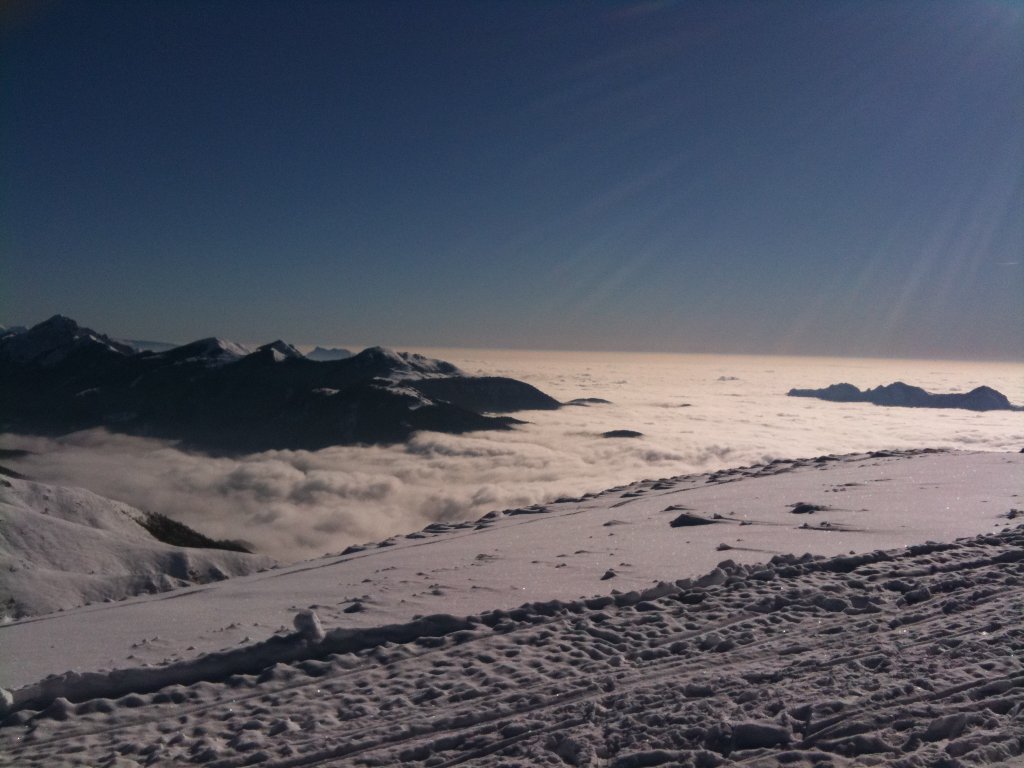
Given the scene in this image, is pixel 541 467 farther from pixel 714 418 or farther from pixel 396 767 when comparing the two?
pixel 396 767

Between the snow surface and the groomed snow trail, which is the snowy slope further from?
the groomed snow trail

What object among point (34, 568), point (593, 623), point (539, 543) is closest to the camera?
point (593, 623)

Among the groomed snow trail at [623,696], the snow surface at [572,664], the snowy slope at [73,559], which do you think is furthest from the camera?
the snowy slope at [73,559]

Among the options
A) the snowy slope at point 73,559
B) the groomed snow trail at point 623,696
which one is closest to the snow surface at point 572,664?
the groomed snow trail at point 623,696

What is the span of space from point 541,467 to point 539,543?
121778mm

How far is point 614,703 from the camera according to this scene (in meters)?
5.91

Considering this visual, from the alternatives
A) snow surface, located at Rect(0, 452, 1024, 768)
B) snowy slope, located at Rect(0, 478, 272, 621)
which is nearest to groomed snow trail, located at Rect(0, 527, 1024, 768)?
snow surface, located at Rect(0, 452, 1024, 768)

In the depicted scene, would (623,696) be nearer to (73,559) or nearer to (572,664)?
(572,664)

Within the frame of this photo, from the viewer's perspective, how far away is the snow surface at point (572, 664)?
209 inches

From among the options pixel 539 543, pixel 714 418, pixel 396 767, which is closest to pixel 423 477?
pixel 714 418

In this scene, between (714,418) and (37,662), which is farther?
(714,418)

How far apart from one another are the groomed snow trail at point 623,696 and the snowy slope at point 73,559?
23.1m

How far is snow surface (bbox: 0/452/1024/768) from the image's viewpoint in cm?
532

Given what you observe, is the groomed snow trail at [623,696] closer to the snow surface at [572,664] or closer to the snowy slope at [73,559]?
the snow surface at [572,664]
